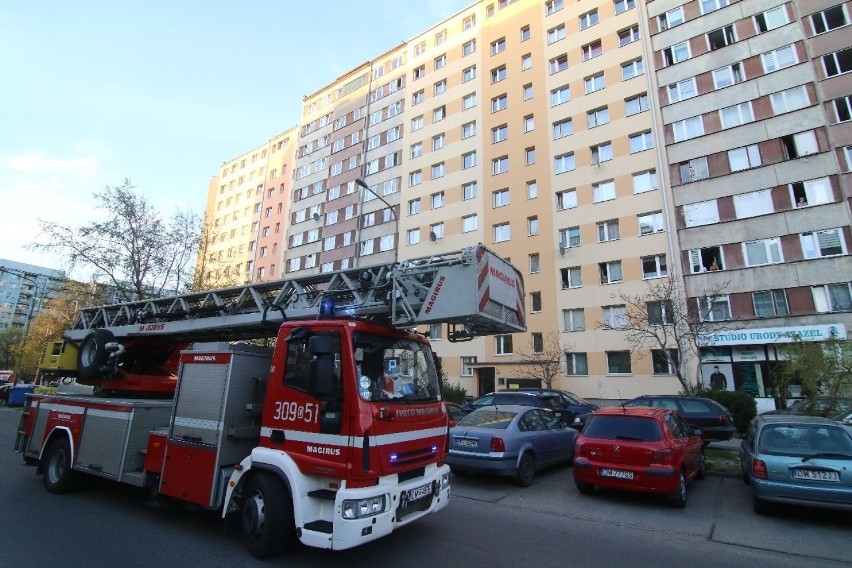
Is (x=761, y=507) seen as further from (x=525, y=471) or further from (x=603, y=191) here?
(x=603, y=191)

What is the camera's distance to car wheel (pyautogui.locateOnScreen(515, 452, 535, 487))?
9008 mm

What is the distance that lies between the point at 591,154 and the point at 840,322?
53.3 feet

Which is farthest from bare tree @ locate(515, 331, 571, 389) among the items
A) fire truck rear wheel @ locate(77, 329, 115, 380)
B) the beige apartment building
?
fire truck rear wheel @ locate(77, 329, 115, 380)

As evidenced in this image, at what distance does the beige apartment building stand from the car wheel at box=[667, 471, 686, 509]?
1503cm

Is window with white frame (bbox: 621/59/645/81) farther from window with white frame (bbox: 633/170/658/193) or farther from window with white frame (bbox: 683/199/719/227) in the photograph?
window with white frame (bbox: 683/199/719/227)

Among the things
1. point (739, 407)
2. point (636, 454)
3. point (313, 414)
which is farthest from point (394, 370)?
point (739, 407)

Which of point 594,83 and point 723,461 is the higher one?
point 594,83

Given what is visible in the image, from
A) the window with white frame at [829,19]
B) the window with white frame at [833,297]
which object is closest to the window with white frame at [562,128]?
the window with white frame at [829,19]

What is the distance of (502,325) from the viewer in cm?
593

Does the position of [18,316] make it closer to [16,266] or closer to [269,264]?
[16,266]

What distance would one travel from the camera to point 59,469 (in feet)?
25.3

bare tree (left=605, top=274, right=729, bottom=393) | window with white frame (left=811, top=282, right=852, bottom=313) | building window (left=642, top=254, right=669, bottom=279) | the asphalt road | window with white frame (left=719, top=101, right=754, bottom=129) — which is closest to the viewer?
the asphalt road

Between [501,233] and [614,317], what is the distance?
1008cm

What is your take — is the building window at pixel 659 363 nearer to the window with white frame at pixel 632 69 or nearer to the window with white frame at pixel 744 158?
the window with white frame at pixel 744 158
